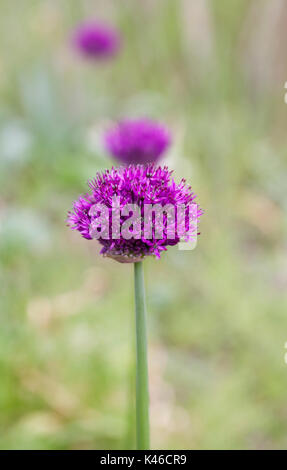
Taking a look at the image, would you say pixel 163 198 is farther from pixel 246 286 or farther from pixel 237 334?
pixel 246 286

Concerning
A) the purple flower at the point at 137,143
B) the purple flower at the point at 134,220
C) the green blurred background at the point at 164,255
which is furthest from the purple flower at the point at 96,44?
the purple flower at the point at 134,220

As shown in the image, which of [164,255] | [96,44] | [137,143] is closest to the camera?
[137,143]

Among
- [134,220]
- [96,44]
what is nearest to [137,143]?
[134,220]

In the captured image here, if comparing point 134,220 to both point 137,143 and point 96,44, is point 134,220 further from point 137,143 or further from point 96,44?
point 96,44

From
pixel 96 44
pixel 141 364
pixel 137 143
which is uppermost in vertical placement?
pixel 96 44

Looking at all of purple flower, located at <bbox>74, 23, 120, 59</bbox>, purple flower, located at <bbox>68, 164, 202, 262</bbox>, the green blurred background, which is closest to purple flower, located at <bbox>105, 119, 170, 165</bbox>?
the green blurred background

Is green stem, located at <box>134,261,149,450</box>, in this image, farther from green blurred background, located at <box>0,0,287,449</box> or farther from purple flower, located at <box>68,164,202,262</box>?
green blurred background, located at <box>0,0,287,449</box>
